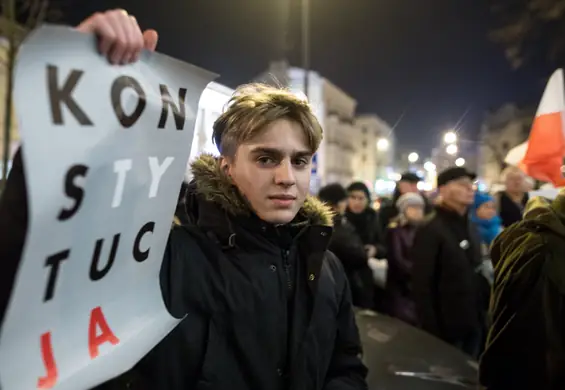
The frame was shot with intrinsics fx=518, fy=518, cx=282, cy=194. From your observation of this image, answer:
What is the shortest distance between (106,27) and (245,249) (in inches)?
34.2

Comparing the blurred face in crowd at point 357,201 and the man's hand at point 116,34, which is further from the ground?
the man's hand at point 116,34

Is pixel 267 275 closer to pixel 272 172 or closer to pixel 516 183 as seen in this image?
pixel 272 172

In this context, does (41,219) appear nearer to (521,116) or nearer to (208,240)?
(208,240)

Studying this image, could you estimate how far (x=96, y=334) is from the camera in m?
1.27

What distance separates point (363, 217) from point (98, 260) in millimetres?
5349

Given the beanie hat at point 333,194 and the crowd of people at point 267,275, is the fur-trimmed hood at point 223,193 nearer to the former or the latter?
the crowd of people at point 267,275

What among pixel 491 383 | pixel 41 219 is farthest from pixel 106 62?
pixel 491 383

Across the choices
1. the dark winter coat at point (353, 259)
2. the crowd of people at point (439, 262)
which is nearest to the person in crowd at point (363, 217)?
the crowd of people at point (439, 262)

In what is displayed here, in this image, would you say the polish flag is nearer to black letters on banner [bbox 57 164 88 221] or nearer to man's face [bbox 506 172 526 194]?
man's face [bbox 506 172 526 194]

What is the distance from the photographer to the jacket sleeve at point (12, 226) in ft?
3.83

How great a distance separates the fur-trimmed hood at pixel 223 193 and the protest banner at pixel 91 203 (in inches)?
11.7

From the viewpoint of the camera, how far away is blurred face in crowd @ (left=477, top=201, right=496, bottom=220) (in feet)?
18.9

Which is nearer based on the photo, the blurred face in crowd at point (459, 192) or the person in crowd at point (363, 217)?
the blurred face in crowd at point (459, 192)

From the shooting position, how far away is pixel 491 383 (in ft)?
7.84
